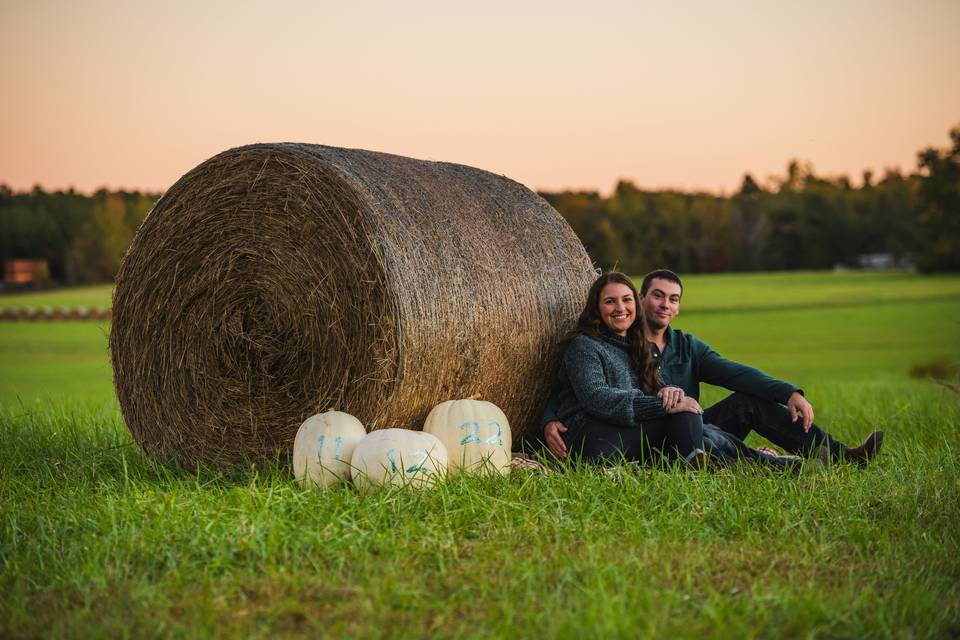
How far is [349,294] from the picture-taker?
5.41 meters

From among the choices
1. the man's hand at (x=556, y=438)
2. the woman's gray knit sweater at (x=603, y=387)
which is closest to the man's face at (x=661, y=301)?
the woman's gray knit sweater at (x=603, y=387)

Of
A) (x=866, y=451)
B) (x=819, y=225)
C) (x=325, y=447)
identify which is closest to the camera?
(x=325, y=447)

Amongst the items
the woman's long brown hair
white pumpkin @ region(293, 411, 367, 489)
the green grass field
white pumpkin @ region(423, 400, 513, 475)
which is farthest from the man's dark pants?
white pumpkin @ region(293, 411, 367, 489)

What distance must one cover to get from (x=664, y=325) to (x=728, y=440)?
0.77 meters

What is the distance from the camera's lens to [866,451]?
5.66m

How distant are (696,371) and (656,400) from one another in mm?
790

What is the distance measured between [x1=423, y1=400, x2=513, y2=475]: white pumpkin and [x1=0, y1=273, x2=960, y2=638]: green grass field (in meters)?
0.25

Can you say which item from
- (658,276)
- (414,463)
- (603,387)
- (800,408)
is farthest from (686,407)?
(414,463)

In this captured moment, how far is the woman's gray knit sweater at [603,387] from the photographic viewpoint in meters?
5.49

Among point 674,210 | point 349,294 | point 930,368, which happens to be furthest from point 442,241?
point 674,210

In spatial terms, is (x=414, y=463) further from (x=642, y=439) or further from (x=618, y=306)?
(x=618, y=306)

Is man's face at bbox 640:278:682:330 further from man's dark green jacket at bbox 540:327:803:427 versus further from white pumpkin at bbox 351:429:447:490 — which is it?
white pumpkin at bbox 351:429:447:490

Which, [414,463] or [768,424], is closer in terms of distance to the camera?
[414,463]

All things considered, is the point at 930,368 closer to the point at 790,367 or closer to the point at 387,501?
the point at 790,367
